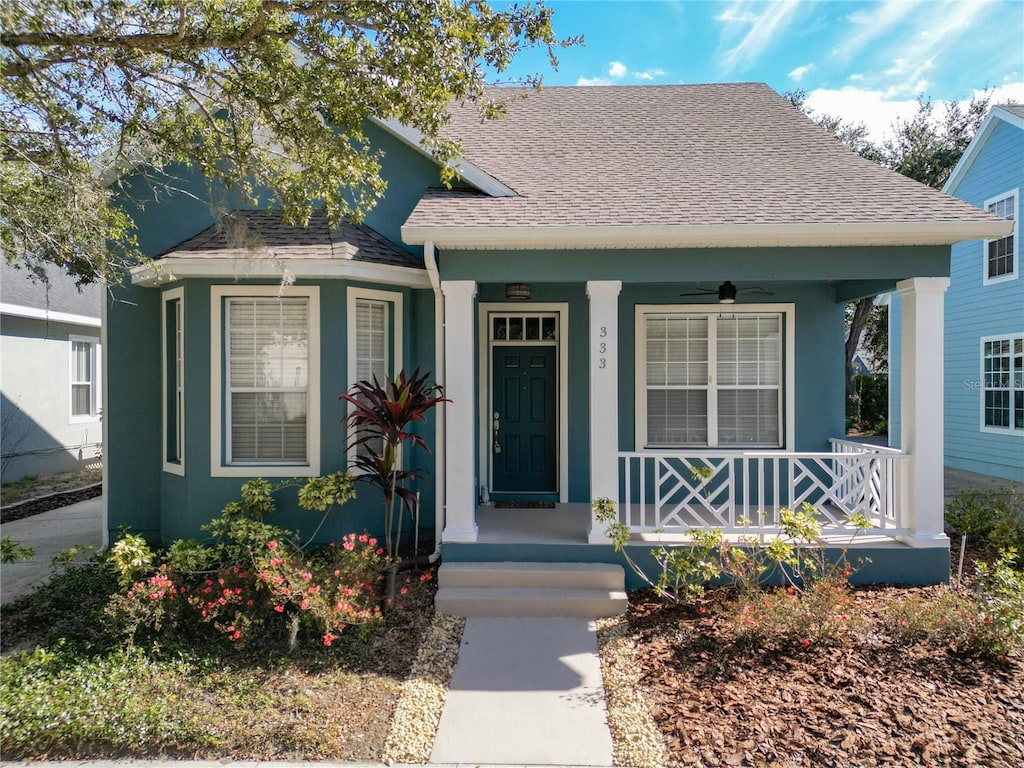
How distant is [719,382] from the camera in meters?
7.05

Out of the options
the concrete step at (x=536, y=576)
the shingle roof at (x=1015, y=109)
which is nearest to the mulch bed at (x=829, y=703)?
the concrete step at (x=536, y=576)

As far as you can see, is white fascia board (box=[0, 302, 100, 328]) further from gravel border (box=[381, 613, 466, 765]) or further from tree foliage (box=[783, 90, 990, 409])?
tree foliage (box=[783, 90, 990, 409])

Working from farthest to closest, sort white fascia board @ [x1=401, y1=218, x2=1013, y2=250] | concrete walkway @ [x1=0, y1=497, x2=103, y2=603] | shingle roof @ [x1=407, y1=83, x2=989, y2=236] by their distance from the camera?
concrete walkway @ [x1=0, y1=497, x2=103, y2=603] < shingle roof @ [x1=407, y1=83, x2=989, y2=236] < white fascia board @ [x1=401, y1=218, x2=1013, y2=250]

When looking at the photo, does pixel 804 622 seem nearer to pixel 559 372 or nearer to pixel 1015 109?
pixel 559 372

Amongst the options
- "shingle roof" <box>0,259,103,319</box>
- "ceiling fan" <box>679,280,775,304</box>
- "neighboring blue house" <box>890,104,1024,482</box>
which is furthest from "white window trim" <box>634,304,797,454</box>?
"shingle roof" <box>0,259,103,319</box>

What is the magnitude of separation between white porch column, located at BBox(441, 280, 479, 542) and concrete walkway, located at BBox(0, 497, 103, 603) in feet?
13.2

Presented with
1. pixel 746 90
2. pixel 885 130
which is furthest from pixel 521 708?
pixel 885 130

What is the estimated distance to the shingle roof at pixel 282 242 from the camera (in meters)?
5.50

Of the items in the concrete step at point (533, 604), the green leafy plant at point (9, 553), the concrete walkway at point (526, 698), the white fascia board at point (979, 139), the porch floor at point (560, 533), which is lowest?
the concrete walkway at point (526, 698)

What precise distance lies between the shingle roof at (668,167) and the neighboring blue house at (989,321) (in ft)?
19.8

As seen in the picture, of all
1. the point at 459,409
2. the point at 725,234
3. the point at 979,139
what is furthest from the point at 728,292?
the point at 979,139

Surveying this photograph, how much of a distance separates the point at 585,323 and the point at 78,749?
5.76 metres

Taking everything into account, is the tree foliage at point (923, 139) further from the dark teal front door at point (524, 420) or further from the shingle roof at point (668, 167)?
the dark teal front door at point (524, 420)

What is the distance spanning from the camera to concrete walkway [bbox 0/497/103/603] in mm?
5750
